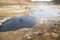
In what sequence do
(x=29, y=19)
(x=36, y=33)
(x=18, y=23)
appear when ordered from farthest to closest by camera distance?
1. (x=29, y=19)
2. (x=18, y=23)
3. (x=36, y=33)

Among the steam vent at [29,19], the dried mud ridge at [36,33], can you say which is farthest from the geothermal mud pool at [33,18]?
the dried mud ridge at [36,33]

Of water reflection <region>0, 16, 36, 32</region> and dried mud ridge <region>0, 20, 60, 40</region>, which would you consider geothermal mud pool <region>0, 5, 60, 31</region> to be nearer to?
water reflection <region>0, 16, 36, 32</region>

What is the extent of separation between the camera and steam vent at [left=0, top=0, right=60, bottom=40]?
1.59m

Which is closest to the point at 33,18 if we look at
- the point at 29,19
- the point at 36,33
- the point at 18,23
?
the point at 29,19

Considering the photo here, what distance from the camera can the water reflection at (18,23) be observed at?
1.73 m

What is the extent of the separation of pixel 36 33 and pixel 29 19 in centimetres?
38

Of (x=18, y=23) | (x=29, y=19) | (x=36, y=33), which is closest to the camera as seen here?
(x=36, y=33)

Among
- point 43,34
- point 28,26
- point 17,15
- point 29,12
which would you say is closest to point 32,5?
point 29,12

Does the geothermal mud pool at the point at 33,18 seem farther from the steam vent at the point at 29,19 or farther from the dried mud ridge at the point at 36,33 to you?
the dried mud ridge at the point at 36,33

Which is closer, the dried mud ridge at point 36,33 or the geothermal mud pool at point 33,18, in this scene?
the dried mud ridge at point 36,33

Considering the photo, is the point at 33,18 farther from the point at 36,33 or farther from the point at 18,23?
the point at 36,33

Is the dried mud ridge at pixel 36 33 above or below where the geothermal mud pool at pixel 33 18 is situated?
below

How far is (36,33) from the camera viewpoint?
162 cm

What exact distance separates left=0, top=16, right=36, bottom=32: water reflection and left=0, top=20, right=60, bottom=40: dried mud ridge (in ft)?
0.28
